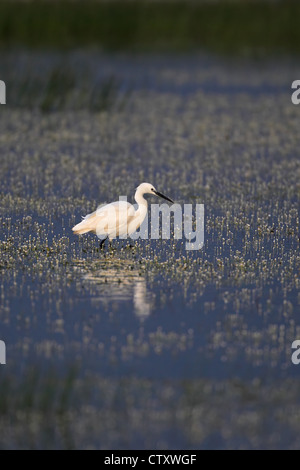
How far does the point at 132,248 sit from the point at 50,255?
1.10 meters

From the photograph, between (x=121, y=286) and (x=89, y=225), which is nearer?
(x=121, y=286)

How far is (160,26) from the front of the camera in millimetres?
37625

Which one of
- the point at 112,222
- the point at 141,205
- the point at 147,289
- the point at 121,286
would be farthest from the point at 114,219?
the point at 147,289

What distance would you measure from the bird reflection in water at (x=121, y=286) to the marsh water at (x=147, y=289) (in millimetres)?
22

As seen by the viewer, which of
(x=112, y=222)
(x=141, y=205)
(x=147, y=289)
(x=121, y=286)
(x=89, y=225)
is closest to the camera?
(x=147, y=289)

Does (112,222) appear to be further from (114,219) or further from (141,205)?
(141,205)

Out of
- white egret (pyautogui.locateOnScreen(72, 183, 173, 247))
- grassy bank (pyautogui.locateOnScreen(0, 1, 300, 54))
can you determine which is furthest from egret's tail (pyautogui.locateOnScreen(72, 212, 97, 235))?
grassy bank (pyautogui.locateOnScreen(0, 1, 300, 54))

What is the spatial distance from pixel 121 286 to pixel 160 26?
2798 cm

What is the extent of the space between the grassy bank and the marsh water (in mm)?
12772

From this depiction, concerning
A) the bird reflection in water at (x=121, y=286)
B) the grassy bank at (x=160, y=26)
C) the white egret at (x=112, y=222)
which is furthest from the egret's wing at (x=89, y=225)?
the grassy bank at (x=160, y=26)

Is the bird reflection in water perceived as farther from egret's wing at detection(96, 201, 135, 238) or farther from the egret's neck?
the egret's neck

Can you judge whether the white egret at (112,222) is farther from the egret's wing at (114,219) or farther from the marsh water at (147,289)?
the marsh water at (147,289)

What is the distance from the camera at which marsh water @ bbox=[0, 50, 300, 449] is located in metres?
7.57

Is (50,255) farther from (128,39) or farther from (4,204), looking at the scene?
(128,39)
